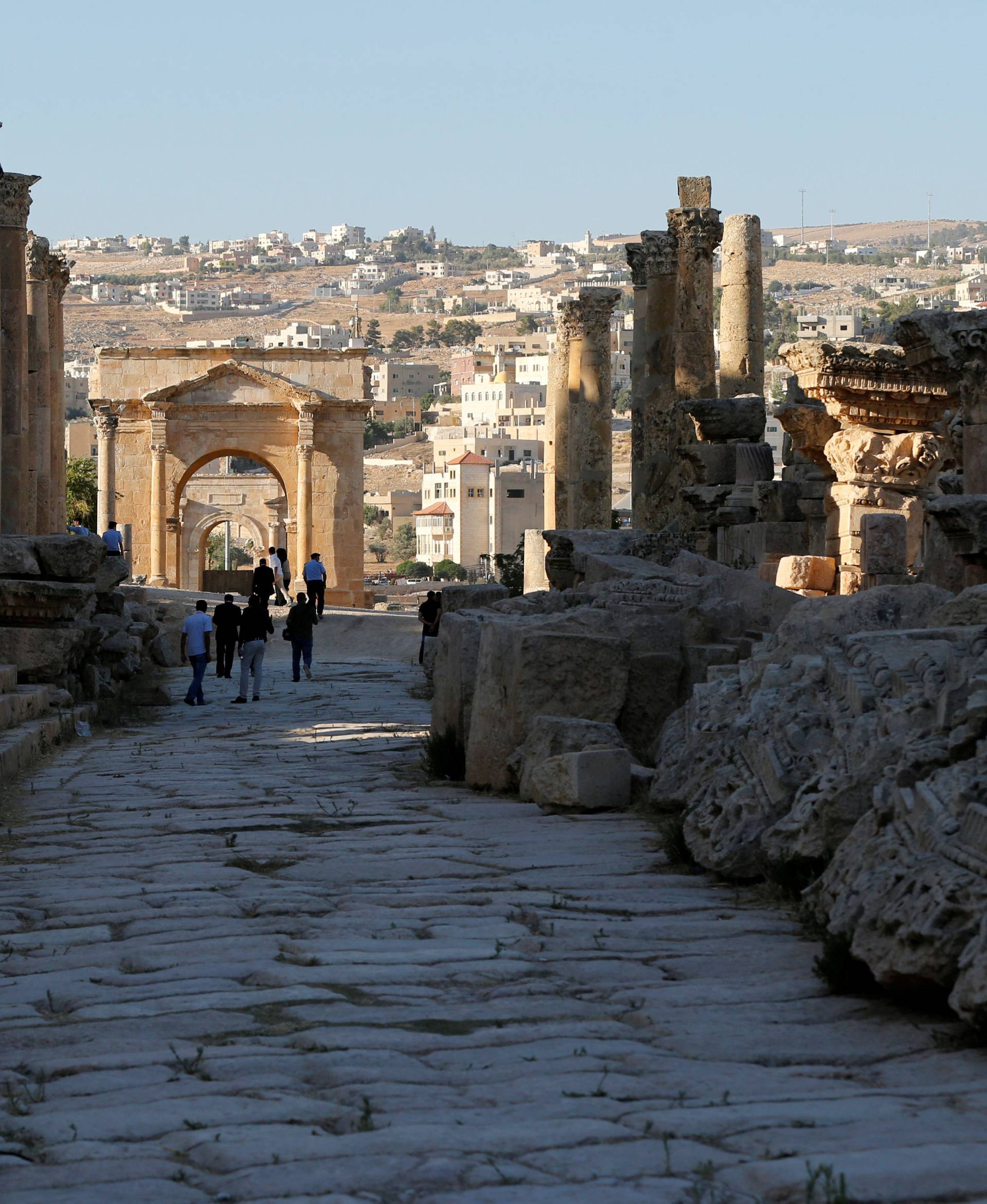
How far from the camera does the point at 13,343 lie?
2045 cm

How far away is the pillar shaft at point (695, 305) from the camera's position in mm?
19750

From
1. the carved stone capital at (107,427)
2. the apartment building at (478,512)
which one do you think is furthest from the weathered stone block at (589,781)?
the apartment building at (478,512)

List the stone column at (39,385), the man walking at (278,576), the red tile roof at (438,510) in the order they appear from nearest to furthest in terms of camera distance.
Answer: the stone column at (39,385)
the man walking at (278,576)
the red tile roof at (438,510)

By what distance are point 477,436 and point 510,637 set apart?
111 m

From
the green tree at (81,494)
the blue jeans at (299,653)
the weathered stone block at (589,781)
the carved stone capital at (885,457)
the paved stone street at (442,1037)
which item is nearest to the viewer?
the paved stone street at (442,1037)

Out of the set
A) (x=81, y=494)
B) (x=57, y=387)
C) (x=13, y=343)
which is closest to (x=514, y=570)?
(x=57, y=387)

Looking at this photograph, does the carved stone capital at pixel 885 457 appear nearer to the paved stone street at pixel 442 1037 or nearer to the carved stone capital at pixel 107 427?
the paved stone street at pixel 442 1037

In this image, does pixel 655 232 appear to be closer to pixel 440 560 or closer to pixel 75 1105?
pixel 75 1105

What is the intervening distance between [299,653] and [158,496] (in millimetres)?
20944

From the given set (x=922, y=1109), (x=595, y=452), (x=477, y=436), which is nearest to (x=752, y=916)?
(x=922, y=1109)

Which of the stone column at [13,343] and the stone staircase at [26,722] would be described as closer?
the stone staircase at [26,722]

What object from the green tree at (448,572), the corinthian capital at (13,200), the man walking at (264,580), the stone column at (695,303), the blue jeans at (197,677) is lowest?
the green tree at (448,572)

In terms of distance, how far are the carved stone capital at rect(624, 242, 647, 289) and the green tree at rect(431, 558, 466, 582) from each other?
5702cm

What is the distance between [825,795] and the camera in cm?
557
